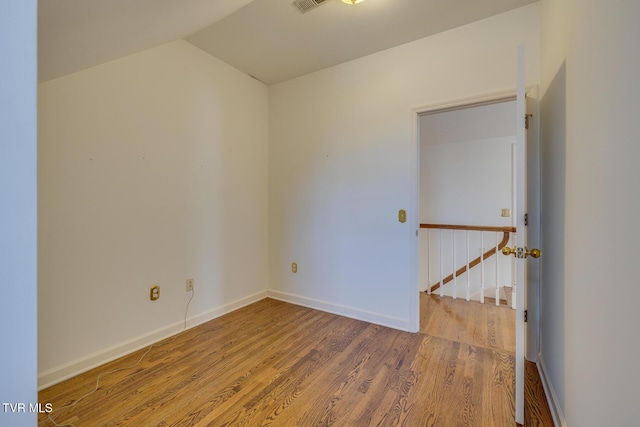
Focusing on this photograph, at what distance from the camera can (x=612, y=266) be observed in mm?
845

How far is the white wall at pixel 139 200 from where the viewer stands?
1688 millimetres

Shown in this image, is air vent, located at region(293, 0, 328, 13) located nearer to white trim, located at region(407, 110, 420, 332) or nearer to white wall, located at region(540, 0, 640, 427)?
white trim, located at region(407, 110, 420, 332)

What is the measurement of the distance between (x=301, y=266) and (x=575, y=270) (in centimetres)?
230

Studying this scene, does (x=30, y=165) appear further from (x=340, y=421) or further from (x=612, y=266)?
(x=340, y=421)

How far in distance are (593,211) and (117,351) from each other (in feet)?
9.16

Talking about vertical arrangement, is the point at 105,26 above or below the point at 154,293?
above

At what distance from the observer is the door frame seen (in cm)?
189

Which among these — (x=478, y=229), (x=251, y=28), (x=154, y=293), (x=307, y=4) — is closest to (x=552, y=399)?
(x=478, y=229)

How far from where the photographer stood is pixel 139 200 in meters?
2.08

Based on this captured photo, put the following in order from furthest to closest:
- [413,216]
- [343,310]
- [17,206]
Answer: [343,310]
[413,216]
[17,206]

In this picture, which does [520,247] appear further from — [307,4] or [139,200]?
[139,200]

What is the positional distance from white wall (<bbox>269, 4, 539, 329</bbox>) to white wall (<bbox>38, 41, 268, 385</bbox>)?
454 millimetres

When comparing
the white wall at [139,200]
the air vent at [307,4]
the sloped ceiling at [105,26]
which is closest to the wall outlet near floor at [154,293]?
the white wall at [139,200]

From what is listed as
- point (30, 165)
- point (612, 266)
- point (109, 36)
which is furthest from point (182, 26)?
point (612, 266)
